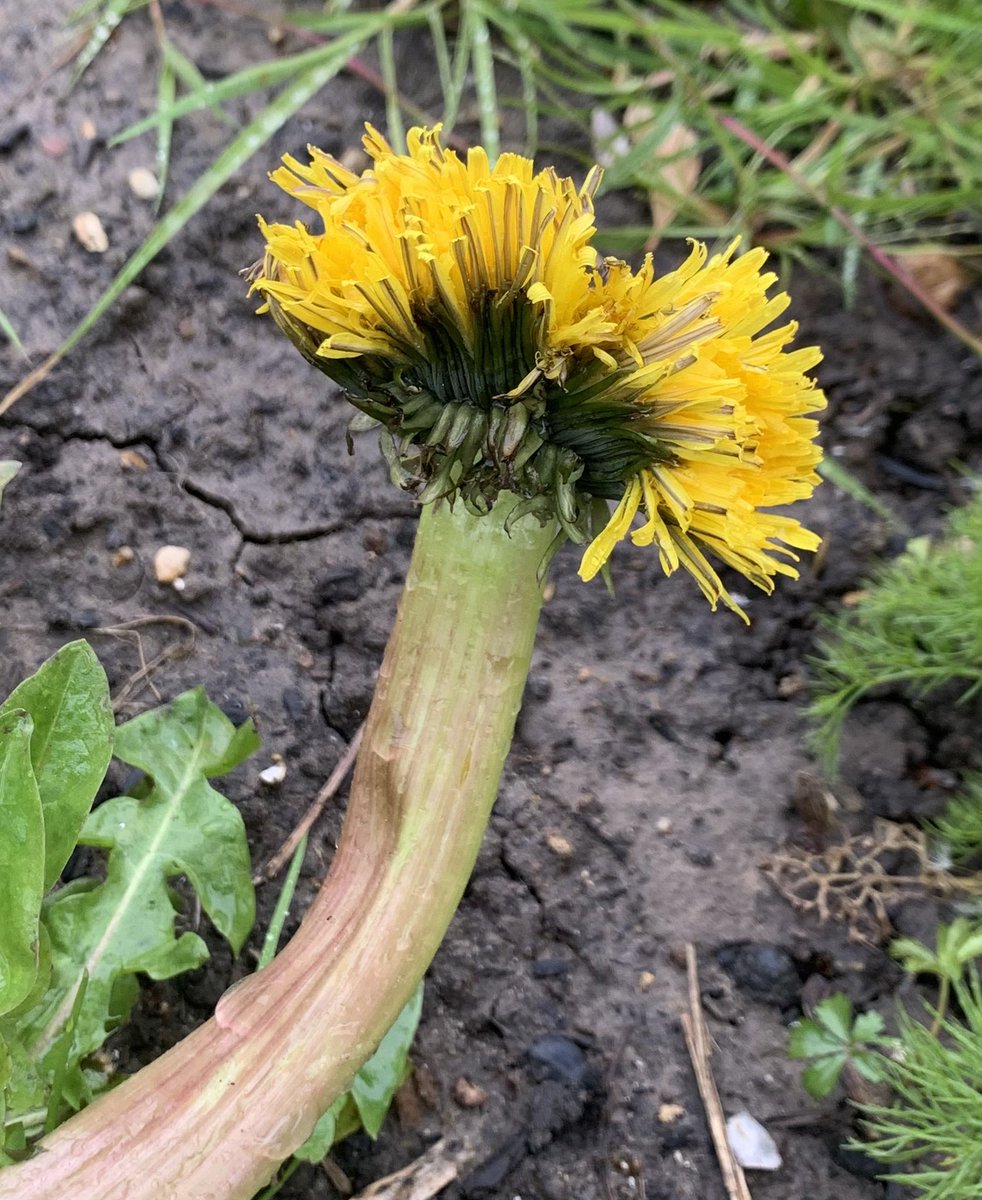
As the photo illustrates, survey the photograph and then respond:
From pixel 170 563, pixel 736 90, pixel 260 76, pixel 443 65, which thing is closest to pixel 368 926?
pixel 170 563

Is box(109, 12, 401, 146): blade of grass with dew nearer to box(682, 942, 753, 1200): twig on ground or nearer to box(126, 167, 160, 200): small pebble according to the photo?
box(126, 167, 160, 200): small pebble

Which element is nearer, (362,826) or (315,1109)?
(315,1109)

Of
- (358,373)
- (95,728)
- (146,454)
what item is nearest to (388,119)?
(146,454)

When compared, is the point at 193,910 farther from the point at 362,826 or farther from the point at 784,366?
the point at 784,366

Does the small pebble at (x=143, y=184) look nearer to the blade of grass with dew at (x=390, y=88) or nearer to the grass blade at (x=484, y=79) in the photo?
the blade of grass with dew at (x=390, y=88)

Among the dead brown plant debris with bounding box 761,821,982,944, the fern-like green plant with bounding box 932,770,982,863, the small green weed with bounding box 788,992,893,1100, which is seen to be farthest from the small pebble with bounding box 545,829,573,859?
the fern-like green plant with bounding box 932,770,982,863

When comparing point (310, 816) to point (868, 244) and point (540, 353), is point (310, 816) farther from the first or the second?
point (868, 244)
